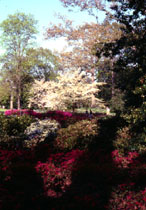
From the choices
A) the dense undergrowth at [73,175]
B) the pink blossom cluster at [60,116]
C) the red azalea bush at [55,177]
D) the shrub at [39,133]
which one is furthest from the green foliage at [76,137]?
the pink blossom cluster at [60,116]

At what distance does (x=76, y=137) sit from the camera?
28.5 feet

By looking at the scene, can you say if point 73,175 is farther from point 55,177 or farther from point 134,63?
point 134,63

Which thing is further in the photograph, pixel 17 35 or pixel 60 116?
pixel 17 35

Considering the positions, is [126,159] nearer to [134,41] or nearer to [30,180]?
[30,180]

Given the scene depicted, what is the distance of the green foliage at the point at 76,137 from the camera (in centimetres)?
844

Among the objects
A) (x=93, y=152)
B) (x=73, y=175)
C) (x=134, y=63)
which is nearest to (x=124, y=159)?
(x=93, y=152)

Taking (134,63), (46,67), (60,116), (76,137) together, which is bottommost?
(76,137)

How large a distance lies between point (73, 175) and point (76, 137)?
2.94 meters

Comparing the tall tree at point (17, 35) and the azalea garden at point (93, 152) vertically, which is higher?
the tall tree at point (17, 35)

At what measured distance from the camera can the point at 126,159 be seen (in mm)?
7105

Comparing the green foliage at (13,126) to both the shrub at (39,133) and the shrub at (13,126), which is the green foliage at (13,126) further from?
the shrub at (39,133)

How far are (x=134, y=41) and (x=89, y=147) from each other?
165 inches

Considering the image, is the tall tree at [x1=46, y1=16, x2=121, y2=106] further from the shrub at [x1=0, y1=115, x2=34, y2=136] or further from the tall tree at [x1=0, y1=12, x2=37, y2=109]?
the shrub at [x1=0, y1=115, x2=34, y2=136]

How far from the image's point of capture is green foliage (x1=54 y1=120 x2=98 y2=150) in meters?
8.44
